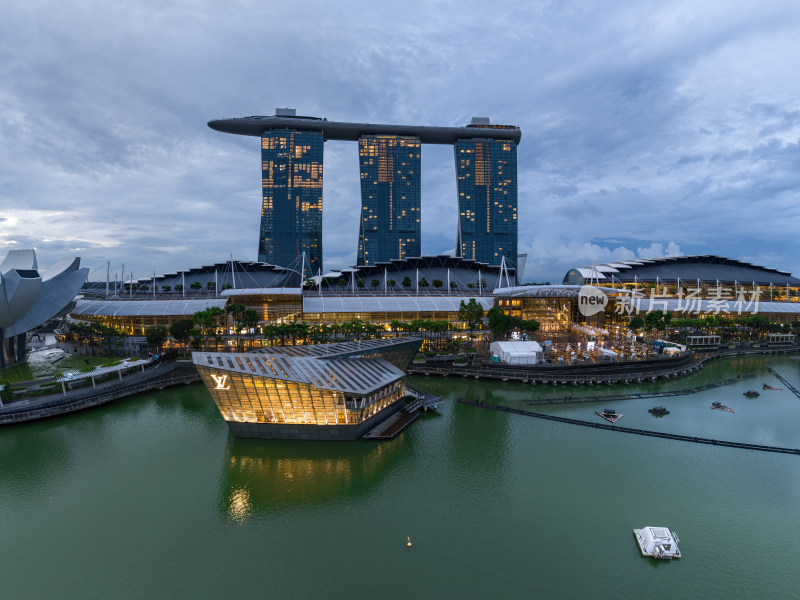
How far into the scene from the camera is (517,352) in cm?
7994

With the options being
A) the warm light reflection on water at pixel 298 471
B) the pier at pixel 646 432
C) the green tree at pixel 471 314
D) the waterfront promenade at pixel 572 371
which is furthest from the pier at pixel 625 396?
the green tree at pixel 471 314

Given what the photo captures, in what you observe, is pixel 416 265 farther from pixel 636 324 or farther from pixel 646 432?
pixel 646 432

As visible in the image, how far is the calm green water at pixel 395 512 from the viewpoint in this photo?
2656cm

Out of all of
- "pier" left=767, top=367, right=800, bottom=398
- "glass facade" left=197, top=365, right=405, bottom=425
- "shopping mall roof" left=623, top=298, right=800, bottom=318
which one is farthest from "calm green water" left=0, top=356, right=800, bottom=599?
"shopping mall roof" left=623, top=298, right=800, bottom=318

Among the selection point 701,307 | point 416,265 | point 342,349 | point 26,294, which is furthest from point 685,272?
point 26,294

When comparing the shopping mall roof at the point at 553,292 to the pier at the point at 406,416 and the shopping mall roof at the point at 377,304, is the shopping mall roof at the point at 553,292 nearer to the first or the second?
the shopping mall roof at the point at 377,304

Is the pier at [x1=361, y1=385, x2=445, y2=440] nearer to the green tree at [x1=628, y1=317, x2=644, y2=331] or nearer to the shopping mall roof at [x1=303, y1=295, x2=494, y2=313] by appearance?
the shopping mall roof at [x1=303, y1=295, x2=494, y2=313]

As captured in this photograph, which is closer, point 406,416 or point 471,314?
point 406,416

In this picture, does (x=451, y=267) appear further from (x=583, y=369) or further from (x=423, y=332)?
(x=583, y=369)

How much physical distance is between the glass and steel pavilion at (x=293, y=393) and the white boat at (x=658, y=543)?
27.3m

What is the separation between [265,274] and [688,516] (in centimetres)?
14920

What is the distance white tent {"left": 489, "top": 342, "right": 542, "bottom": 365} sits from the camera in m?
79.2

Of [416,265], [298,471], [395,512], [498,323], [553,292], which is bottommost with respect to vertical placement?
[395,512]

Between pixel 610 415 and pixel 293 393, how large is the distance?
4266 centimetres
